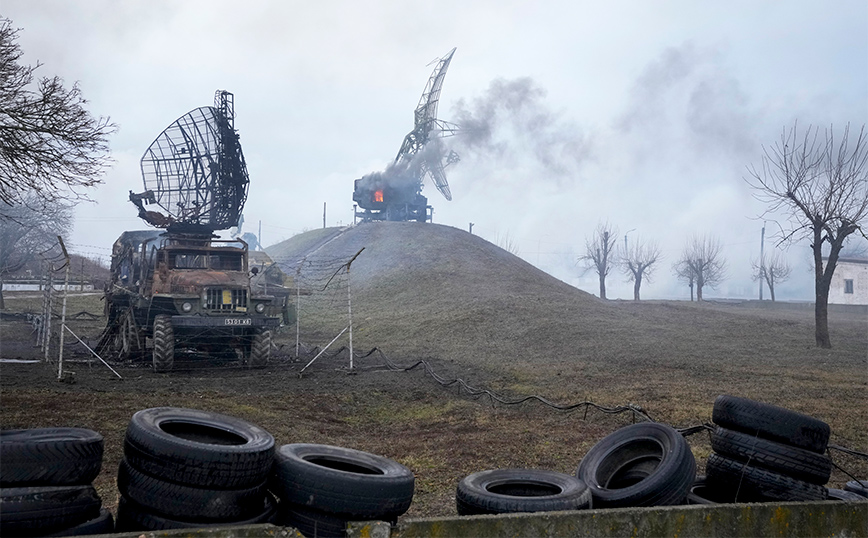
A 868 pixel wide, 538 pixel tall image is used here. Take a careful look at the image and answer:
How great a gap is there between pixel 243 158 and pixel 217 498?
1580cm

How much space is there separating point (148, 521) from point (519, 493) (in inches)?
104

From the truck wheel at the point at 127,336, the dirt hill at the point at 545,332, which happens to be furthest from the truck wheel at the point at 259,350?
the dirt hill at the point at 545,332

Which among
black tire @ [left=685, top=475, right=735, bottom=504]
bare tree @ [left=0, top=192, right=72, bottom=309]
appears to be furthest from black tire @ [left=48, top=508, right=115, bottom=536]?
bare tree @ [left=0, top=192, right=72, bottom=309]

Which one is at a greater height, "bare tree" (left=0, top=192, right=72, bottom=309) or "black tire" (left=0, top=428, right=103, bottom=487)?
"bare tree" (left=0, top=192, right=72, bottom=309)

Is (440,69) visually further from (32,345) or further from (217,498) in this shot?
(217,498)

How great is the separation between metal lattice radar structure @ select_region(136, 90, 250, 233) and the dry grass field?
4403 mm

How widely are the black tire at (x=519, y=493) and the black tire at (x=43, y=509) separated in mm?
2372

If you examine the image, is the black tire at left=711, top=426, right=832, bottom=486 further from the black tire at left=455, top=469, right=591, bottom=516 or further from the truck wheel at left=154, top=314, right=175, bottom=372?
the truck wheel at left=154, top=314, right=175, bottom=372

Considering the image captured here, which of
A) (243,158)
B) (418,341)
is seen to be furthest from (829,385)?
(243,158)

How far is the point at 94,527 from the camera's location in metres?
3.63

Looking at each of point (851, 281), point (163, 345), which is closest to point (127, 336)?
point (163, 345)

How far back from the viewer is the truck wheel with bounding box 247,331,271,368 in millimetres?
15594

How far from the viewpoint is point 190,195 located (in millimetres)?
18281

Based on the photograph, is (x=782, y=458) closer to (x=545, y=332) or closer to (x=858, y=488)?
(x=858, y=488)
